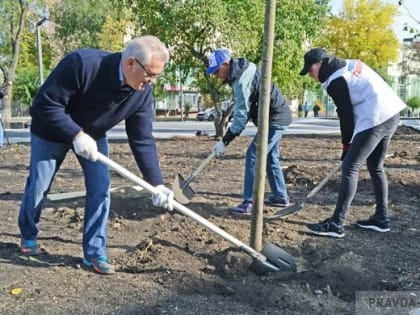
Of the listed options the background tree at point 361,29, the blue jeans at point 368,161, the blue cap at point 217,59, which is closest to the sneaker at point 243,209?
the blue jeans at point 368,161

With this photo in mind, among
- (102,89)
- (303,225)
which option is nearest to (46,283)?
(102,89)

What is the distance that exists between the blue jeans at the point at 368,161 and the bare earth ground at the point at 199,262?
0.30 meters

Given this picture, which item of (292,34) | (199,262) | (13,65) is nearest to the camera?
(199,262)

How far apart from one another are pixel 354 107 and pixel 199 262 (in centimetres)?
187

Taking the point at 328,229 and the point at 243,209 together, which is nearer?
the point at 328,229

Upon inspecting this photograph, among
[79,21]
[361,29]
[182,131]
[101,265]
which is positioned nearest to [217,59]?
[101,265]

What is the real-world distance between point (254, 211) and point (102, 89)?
1.38m

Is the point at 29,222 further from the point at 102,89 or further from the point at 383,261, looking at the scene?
the point at 383,261

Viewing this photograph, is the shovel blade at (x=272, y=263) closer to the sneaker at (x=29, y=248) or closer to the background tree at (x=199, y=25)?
Result: the sneaker at (x=29, y=248)

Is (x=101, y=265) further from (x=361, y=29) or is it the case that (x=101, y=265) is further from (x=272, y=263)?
(x=361, y=29)

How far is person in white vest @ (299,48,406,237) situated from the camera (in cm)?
439

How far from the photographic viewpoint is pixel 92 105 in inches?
136

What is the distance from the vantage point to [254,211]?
382 centimetres

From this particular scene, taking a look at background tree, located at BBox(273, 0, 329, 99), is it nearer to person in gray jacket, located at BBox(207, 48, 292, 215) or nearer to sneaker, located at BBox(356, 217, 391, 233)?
person in gray jacket, located at BBox(207, 48, 292, 215)
